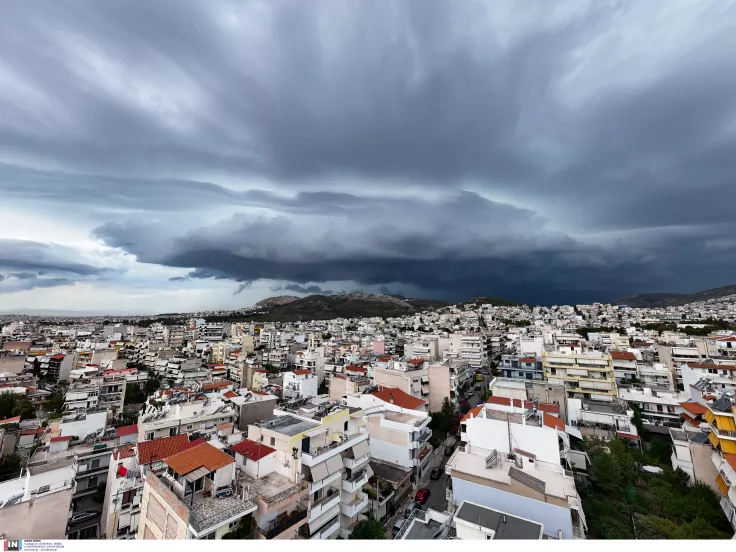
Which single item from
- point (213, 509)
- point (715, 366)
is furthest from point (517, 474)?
point (715, 366)

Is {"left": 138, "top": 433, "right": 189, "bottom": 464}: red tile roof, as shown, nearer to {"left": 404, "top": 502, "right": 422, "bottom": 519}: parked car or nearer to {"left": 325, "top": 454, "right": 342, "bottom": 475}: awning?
{"left": 325, "top": 454, "right": 342, "bottom": 475}: awning

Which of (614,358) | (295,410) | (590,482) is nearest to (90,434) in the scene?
(295,410)


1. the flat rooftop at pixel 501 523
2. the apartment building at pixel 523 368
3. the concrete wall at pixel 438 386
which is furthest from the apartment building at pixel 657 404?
the flat rooftop at pixel 501 523

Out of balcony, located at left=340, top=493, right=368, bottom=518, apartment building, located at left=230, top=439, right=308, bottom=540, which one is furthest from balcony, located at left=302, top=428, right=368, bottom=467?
balcony, located at left=340, top=493, right=368, bottom=518

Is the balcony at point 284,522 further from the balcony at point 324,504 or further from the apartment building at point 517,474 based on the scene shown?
the apartment building at point 517,474

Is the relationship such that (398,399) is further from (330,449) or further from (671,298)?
(671,298)
